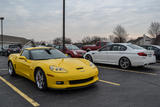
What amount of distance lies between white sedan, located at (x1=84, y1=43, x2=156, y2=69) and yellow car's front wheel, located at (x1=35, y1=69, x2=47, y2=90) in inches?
198

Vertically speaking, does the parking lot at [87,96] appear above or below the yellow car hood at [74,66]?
below

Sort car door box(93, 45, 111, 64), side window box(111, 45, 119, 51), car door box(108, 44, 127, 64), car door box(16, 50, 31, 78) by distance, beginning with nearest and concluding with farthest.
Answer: car door box(16, 50, 31, 78)
car door box(108, 44, 127, 64)
side window box(111, 45, 119, 51)
car door box(93, 45, 111, 64)

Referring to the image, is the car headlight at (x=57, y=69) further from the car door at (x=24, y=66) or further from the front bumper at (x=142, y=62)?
the front bumper at (x=142, y=62)

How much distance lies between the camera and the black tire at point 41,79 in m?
4.29

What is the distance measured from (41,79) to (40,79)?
0.20ft

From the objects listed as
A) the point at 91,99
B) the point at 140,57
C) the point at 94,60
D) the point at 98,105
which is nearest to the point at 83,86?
the point at 91,99

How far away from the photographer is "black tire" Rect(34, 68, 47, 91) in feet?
14.1

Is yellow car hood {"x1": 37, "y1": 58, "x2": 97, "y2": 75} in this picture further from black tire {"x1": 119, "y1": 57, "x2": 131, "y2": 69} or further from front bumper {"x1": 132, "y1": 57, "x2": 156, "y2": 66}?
black tire {"x1": 119, "y1": 57, "x2": 131, "y2": 69}

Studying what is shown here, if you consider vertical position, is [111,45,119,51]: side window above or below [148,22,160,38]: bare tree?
below

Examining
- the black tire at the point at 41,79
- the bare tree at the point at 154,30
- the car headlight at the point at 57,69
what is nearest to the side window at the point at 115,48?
the car headlight at the point at 57,69

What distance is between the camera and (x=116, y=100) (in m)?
3.64

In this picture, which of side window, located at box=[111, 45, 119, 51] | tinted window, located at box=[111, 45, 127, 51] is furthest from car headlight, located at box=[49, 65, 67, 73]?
side window, located at box=[111, 45, 119, 51]

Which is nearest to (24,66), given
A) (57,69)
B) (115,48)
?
(57,69)

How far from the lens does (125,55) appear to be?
8016 mm
